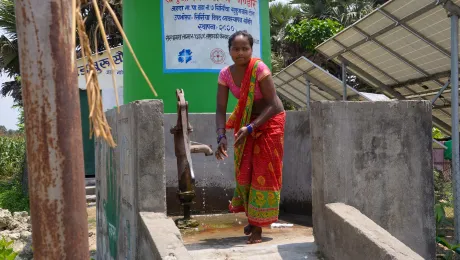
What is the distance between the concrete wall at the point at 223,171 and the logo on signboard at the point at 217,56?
0.77 meters

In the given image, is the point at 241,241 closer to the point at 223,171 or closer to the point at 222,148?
the point at 222,148

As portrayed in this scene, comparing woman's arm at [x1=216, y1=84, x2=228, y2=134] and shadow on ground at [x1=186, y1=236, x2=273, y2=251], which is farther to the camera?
woman's arm at [x1=216, y1=84, x2=228, y2=134]

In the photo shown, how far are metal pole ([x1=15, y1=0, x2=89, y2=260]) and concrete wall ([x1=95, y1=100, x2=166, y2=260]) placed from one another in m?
1.81

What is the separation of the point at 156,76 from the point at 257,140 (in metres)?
2.46

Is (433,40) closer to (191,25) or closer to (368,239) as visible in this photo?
(191,25)

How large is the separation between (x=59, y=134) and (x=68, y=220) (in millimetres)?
302

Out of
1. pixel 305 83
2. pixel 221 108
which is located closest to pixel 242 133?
pixel 221 108

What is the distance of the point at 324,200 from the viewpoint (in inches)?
142

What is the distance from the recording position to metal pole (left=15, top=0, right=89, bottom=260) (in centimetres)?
183

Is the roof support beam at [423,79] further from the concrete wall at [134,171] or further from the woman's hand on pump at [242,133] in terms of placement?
the concrete wall at [134,171]

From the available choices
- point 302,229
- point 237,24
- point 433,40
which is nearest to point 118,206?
point 302,229

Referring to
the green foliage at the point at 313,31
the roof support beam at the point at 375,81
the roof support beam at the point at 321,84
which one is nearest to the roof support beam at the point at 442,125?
the roof support beam at the point at 375,81

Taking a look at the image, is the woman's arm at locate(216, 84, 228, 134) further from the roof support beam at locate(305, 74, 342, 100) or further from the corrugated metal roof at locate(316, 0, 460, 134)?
the roof support beam at locate(305, 74, 342, 100)

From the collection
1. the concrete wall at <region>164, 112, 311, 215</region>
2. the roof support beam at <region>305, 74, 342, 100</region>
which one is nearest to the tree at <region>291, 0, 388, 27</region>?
the roof support beam at <region>305, 74, 342, 100</region>
